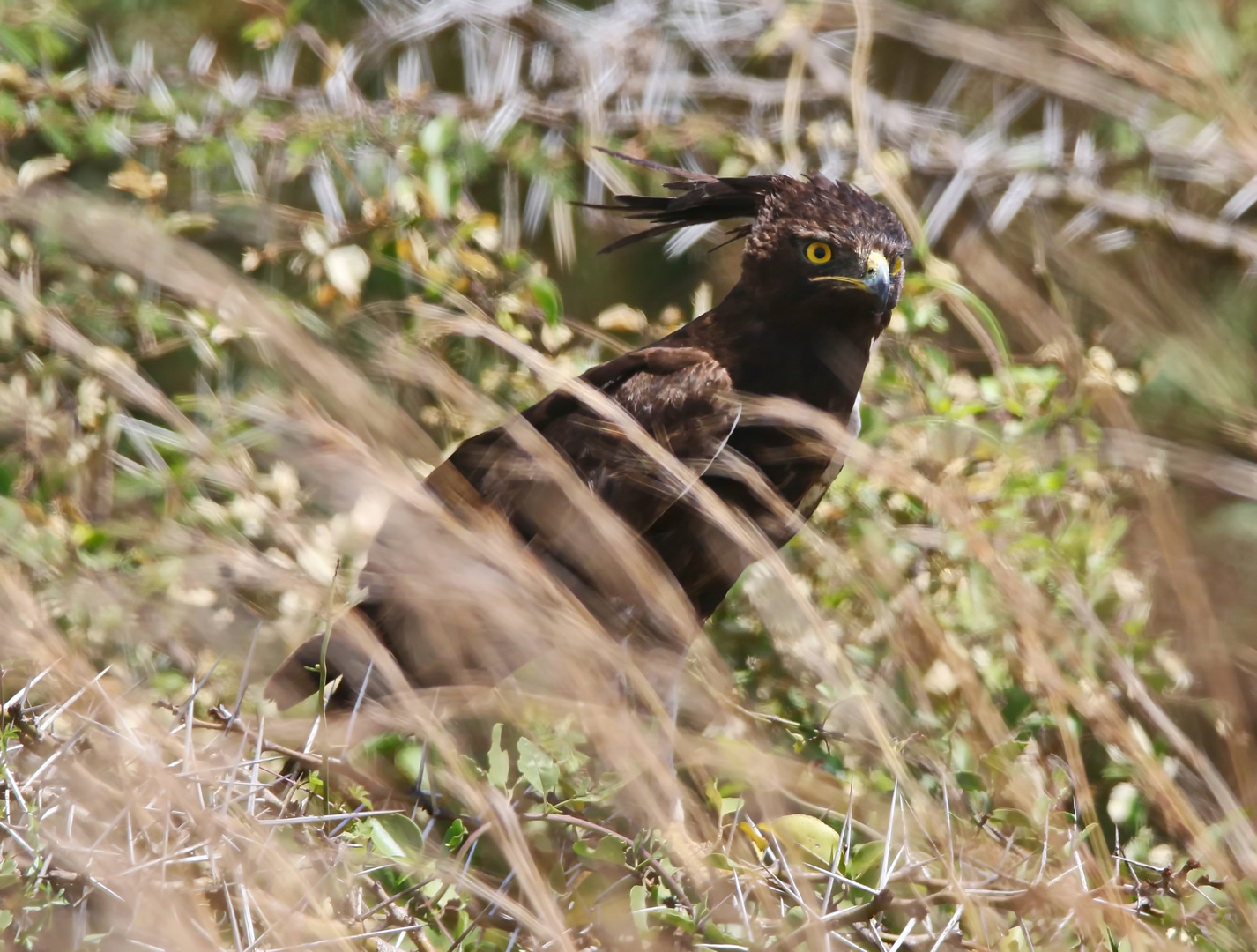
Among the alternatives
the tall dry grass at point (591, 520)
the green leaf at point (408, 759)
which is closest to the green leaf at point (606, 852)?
the tall dry grass at point (591, 520)

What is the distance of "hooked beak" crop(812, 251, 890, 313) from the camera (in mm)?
3127

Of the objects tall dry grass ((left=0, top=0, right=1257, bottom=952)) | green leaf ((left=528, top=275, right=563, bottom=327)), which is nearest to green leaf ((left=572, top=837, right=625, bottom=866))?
tall dry grass ((left=0, top=0, right=1257, bottom=952))

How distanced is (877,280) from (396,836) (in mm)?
1787

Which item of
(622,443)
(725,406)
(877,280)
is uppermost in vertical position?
(877,280)

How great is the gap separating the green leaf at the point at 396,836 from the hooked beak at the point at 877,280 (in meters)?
1.74

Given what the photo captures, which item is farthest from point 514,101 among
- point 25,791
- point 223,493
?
point 25,791

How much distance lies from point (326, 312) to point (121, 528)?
1146 millimetres

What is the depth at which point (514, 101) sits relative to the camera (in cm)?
411

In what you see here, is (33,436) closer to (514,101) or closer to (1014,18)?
(514,101)

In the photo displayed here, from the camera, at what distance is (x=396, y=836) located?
82.2 inches

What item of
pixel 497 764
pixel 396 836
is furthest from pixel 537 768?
pixel 396 836

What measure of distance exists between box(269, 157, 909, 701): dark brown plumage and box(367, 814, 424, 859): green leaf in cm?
88

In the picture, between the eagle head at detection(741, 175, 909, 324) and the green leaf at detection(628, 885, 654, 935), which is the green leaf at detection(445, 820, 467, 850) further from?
the eagle head at detection(741, 175, 909, 324)

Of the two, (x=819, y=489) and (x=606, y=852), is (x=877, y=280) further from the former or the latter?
(x=606, y=852)
